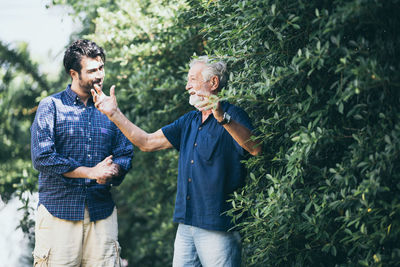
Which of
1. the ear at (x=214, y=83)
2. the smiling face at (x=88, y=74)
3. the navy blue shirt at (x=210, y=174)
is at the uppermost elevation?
the smiling face at (x=88, y=74)

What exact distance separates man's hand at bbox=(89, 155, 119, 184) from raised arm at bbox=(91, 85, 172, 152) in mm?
218

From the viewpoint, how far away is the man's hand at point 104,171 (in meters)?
3.29

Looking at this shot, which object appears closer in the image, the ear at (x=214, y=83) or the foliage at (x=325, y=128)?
the foliage at (x=325, y=128)

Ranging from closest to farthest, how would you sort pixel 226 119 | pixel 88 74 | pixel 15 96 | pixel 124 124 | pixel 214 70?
pixel 226 119 < pixel 214 70 < pixel 124 124 < pixel 88 74 < pixel 15 96

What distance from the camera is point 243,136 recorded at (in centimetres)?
288

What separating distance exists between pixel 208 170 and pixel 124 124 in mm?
673

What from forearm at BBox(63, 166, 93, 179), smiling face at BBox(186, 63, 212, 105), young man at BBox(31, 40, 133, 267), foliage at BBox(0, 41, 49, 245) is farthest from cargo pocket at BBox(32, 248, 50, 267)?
foliage at BBox(0, 41, 49, 245)

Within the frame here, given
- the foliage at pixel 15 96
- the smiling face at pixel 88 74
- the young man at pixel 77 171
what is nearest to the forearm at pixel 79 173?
the young man at pixel 77 171

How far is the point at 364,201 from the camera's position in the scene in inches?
88.1

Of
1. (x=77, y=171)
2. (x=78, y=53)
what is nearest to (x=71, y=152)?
(x=77, y=171)

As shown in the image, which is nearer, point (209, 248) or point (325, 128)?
point (325, 128)

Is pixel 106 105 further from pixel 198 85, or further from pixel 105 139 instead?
pixel 198 85

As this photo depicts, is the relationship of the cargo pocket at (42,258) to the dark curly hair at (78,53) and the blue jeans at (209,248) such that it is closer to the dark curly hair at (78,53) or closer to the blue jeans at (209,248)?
the blue jeans at (209,248)

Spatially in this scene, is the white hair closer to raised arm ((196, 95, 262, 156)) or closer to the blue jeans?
raised arm ((196, 95, 262, 156))
